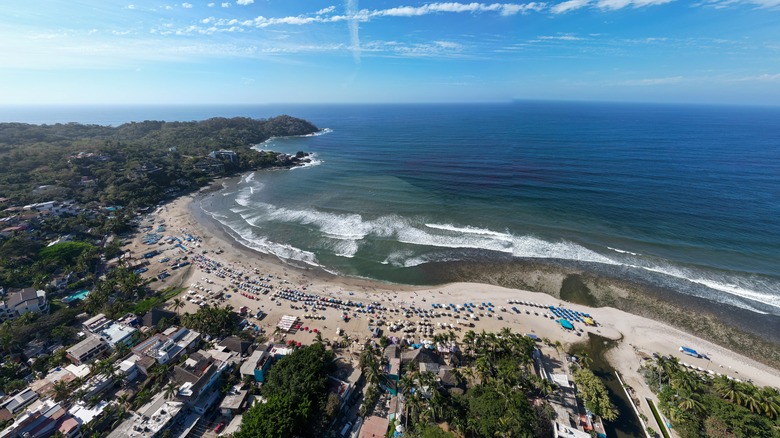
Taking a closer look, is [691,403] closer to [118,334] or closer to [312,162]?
[118,334]

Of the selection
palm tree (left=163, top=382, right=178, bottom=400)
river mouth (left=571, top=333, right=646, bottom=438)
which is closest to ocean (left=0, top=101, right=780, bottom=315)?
river mouth (left=571, top=333, right=646, bottom=438)

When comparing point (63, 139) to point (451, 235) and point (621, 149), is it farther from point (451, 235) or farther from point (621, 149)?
point (621, 149)

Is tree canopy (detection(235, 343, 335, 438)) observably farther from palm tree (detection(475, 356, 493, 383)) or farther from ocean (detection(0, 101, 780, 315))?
ocean (detection(0, 101, 780, 315))

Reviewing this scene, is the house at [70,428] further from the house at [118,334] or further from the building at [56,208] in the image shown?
the building at [56,208]

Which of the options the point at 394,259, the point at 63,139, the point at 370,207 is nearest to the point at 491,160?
the point at 370,207

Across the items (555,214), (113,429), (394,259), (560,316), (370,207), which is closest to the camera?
(113,429)

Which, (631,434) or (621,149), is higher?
(621,149)
